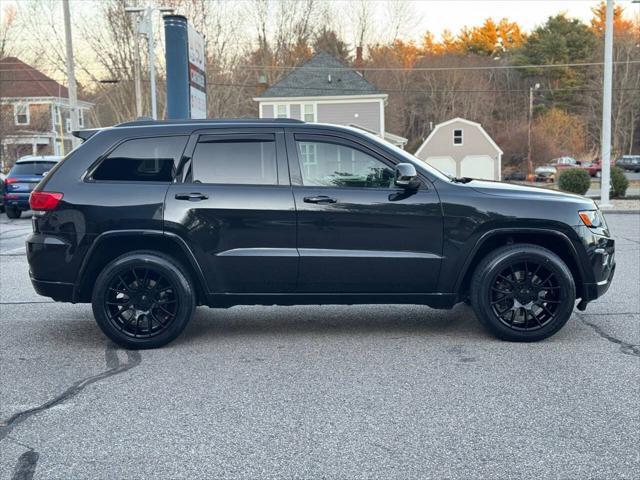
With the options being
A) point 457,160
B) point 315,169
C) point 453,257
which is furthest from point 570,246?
point 457,160

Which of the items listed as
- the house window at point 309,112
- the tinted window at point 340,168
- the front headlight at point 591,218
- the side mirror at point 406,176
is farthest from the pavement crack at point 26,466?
the house window at point 309,112

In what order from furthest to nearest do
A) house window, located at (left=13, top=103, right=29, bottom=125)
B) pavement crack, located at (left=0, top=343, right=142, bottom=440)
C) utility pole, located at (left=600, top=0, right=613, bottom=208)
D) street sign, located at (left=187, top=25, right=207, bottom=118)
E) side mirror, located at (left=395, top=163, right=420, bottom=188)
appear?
house window, located at (left=13, top=103, right=29, bottom=125)
utility pole, located at (left=600, top=0, right=613, bottom=208)
street sign, located at (left=187, top=25, right=207, bottom=118)
side mirror, located at (left=395, top=163, right=420, bottom=188)
pavement crack, located at (left=0, top=343, right=142, bottom=440)

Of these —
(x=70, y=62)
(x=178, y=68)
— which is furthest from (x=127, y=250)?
(x=70, y=62)

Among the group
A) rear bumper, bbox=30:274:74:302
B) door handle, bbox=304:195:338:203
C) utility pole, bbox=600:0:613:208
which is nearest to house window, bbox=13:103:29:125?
utility pole, bbox=600:0:613:208

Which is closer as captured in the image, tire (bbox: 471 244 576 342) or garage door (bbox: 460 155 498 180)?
tire (bbox: 471 244 576 342)

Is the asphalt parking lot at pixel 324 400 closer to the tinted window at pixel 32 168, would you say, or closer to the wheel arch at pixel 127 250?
the wheel arch at pixel 127 250

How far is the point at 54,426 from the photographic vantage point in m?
3.98

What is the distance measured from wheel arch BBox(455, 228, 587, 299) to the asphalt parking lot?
525 millimetres

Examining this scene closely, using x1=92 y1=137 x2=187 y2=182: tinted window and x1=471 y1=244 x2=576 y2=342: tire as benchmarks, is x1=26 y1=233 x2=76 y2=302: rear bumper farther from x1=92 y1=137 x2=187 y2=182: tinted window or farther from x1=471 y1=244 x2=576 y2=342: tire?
x1=471 y1=244 x2=576 y2=342: tire

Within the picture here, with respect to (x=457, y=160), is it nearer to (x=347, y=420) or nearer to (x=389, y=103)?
(x=389, y=103)

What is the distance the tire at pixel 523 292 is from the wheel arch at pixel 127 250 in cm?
236

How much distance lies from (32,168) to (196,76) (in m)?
8.49

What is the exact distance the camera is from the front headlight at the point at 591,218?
18.7ft

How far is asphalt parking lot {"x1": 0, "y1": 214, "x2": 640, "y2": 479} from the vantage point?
3.48 meters
